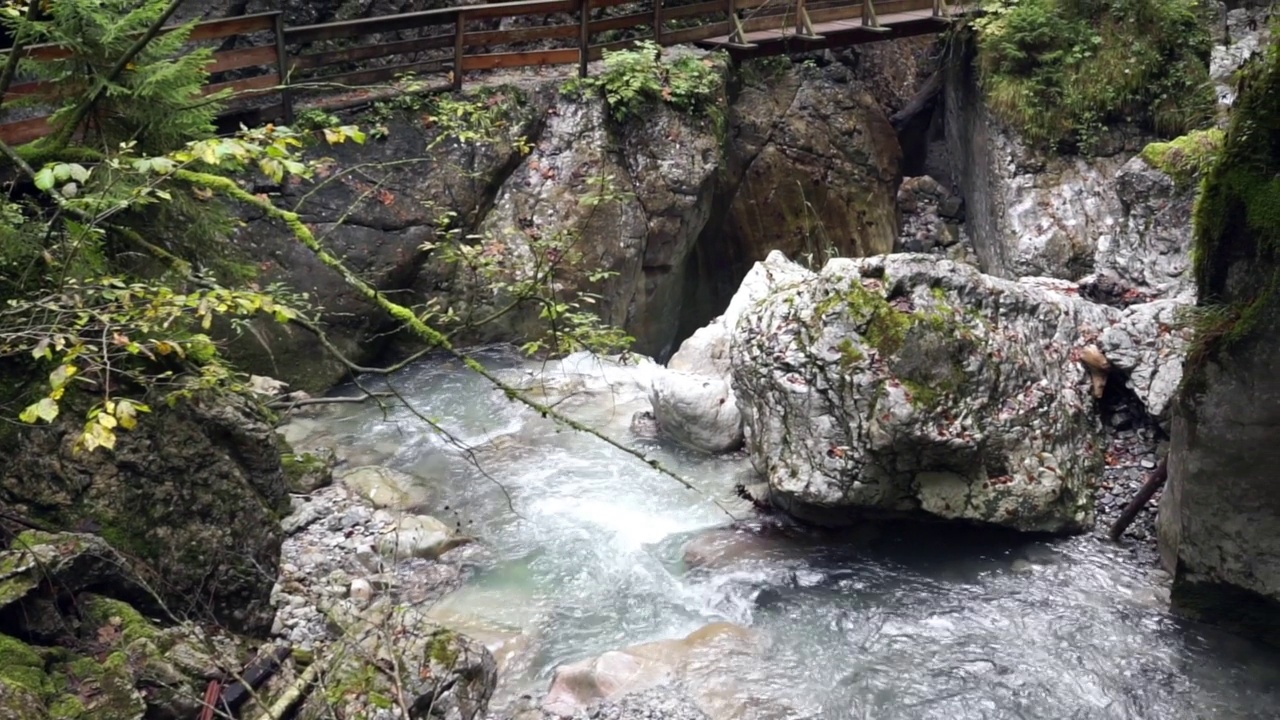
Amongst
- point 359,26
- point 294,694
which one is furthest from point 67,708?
point 359,26

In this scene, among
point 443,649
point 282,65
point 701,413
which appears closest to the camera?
point 443,649

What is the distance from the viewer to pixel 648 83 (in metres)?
11.8

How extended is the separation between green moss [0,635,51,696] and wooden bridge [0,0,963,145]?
573 centimetres

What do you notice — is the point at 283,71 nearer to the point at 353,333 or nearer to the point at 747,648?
the point at 353,333

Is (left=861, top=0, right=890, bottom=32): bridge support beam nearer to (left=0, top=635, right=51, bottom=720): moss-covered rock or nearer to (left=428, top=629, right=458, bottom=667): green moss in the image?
(left=428, top=629, right=458, bottom=667): green moss

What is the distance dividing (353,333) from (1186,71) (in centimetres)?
1078

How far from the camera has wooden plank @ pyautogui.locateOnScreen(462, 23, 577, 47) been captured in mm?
11492

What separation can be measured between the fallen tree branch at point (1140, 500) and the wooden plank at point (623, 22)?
841 centimetres

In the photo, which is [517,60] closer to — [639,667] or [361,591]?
[361,591]

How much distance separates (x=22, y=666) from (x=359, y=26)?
8372 mm

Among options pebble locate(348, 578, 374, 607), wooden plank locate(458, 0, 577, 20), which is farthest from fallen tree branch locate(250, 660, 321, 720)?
wooden plank locate(458, 0, 577, 20)

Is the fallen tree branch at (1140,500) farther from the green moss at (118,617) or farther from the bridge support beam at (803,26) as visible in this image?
the bridge support beam at (803,26)

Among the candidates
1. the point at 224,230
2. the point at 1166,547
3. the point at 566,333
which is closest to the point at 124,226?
the point at 224,230

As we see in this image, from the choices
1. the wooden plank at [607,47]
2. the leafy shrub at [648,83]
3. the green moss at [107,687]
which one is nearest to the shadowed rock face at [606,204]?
the leafy shrub at [648,83]
